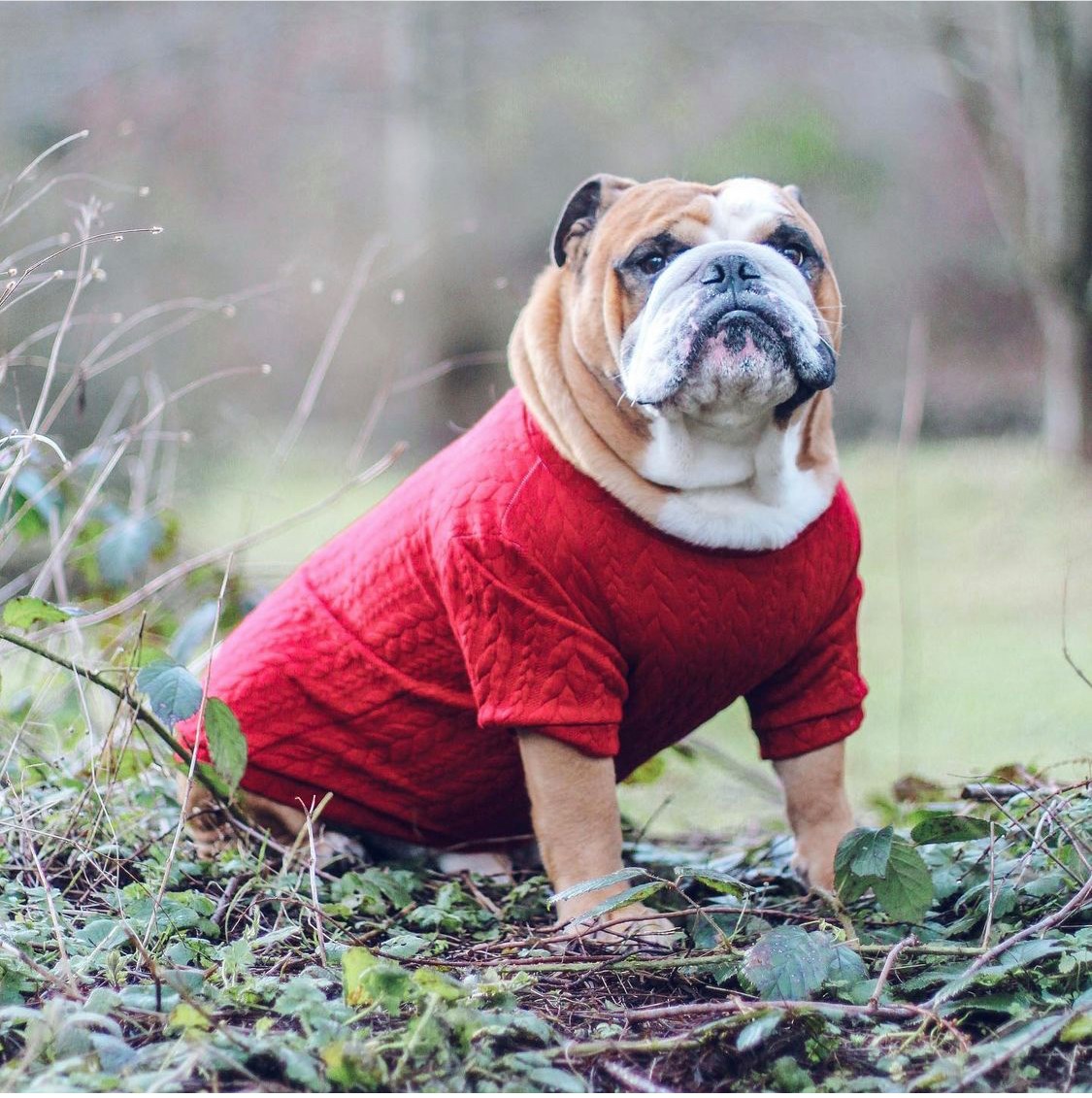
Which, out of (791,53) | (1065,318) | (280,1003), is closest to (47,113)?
(791,53)

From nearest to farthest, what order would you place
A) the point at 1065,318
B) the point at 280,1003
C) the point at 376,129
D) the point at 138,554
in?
the point at 280,1003 → the point at 138,554 → the point at 1065,318 → the point at 376,129

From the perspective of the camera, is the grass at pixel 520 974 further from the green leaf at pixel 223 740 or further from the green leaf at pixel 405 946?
the green leaf at pixel 223 740

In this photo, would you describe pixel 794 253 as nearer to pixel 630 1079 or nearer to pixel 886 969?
pixel 886 969

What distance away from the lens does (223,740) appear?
2139 millimetres

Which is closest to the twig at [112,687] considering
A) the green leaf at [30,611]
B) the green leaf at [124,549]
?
the green leaf at [30,611]

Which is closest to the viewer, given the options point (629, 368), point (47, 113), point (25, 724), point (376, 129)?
point (629, 368)

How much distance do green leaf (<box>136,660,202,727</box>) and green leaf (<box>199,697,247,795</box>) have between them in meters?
0.08

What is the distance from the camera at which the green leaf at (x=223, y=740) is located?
6.98ft

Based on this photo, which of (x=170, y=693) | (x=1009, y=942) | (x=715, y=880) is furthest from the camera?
(x=170, y=693)

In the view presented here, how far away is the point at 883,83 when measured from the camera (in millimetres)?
10664

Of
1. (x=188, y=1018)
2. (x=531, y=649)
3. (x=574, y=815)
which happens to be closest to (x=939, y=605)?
(x=574, y=815)

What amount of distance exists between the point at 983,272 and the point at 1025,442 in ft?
9.52

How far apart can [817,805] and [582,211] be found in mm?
1146

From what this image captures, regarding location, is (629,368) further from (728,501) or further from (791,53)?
(791,53)
